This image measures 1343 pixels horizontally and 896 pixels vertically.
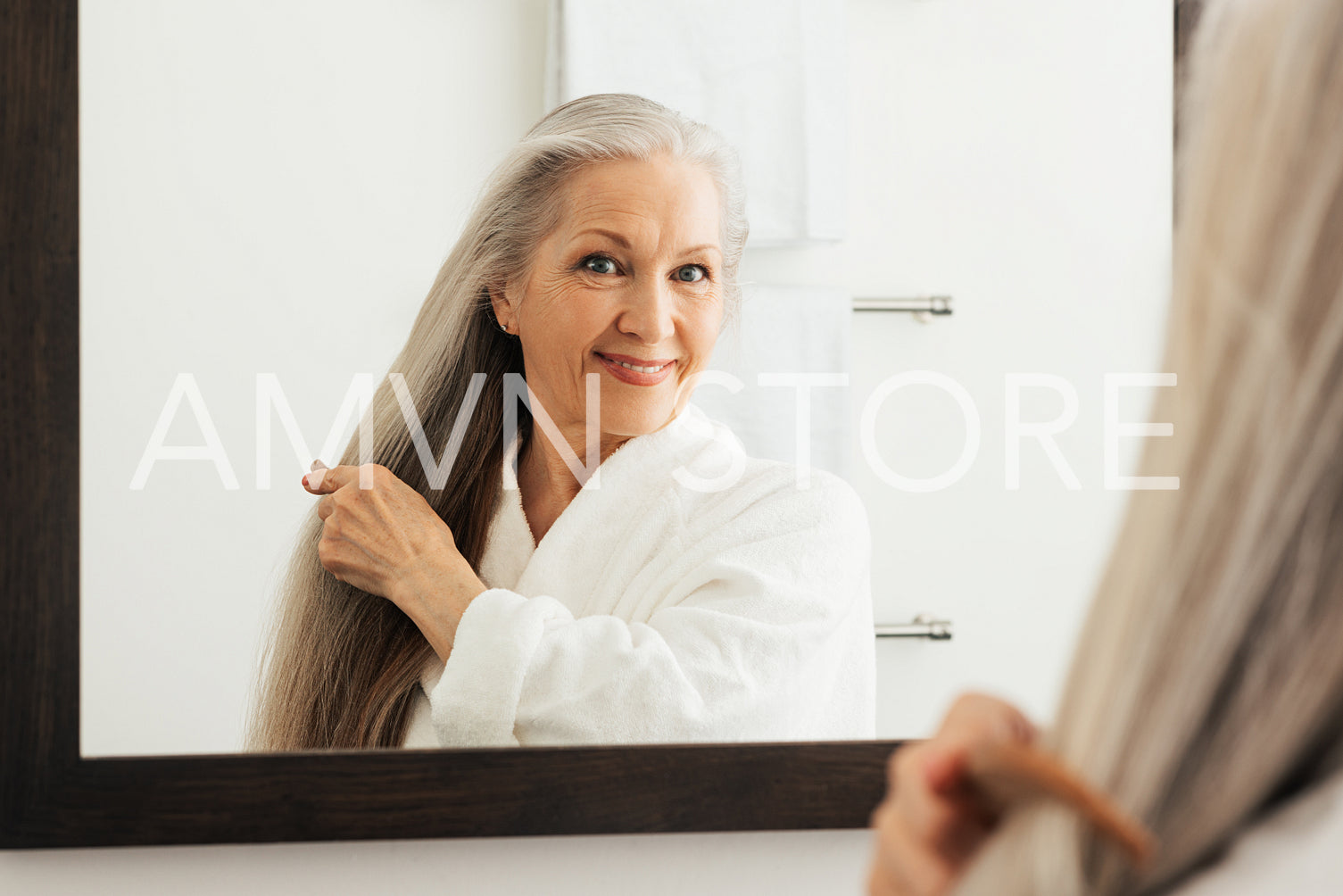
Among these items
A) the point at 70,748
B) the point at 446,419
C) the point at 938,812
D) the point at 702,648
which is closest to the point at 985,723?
the point at 938,812

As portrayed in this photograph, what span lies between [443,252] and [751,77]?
331 mm

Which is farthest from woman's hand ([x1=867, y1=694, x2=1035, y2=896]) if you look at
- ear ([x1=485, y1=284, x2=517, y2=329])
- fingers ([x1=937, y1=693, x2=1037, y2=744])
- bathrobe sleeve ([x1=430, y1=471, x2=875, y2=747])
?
ear ([x1=485, y1=284, x2=517, y2=329])

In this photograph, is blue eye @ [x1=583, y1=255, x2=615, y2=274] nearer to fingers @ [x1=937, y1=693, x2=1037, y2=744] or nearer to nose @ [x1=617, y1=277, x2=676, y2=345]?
nose @ [x1=617, y1=277, x2=676, y2=345]

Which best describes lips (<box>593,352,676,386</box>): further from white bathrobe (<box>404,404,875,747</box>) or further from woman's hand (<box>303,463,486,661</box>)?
woman's hand (<box>303,463,486,661</box>)

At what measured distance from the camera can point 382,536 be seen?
0.91m

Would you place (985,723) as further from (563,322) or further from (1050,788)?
(563,322)

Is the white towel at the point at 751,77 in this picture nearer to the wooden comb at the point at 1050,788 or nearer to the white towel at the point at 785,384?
the white towel at the point at 785,384

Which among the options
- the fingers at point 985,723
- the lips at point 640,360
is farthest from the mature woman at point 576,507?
the fingers at point 985,723

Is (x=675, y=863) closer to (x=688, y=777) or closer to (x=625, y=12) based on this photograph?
(x=688, y=777)

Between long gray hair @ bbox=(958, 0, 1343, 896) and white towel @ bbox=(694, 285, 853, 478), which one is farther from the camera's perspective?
white towel @ bbox=(694, 285, 853, 478)

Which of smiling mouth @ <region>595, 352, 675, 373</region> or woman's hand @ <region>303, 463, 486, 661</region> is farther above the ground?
smiling mouth @ <region>595, 352, 675, 373</region>

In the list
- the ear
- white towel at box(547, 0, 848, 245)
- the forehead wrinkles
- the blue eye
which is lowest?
the ear

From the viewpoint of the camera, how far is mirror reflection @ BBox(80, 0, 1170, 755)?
899 mm

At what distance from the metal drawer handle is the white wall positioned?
12 millimetres
